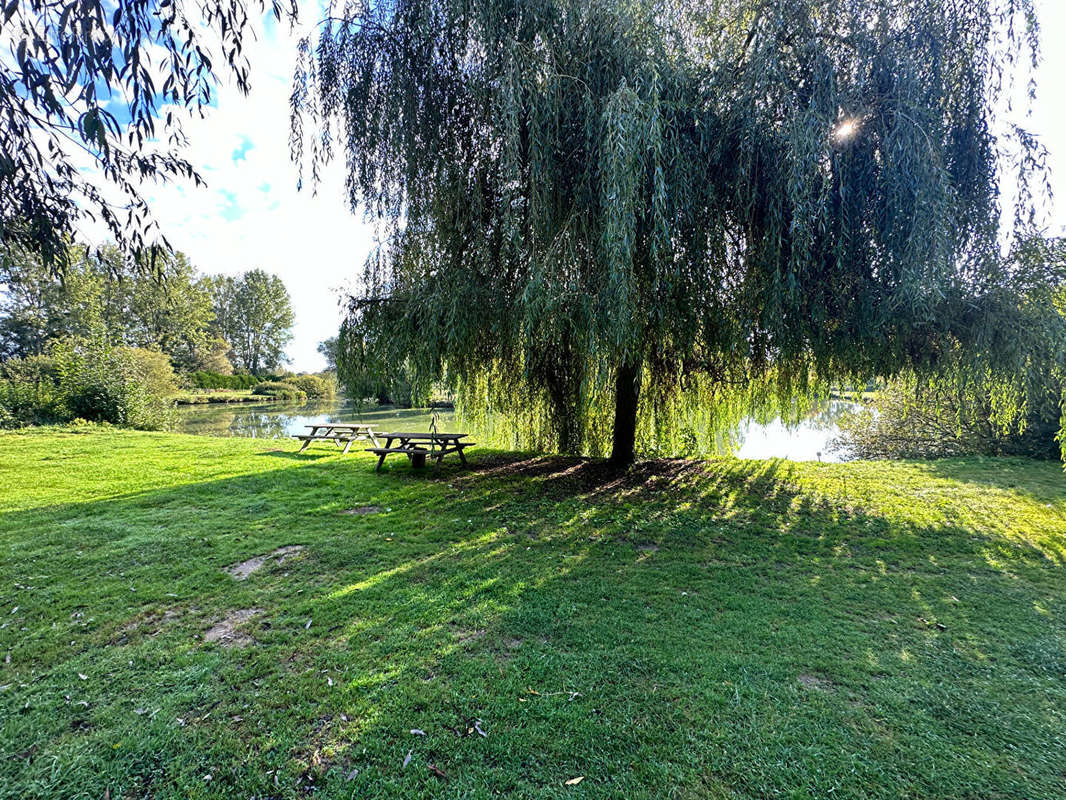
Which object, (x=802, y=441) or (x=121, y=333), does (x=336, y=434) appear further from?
(x=121, y=333)

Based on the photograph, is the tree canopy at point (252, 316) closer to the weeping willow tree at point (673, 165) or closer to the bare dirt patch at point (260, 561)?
the weeping willow tree at point (673, 165)

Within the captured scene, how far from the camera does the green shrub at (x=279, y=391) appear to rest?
→ 99.2 ft

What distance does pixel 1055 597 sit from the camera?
318 cm

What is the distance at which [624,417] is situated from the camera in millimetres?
6609

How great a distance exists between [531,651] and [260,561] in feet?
8.36

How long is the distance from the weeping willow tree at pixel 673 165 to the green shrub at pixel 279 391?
1162 inches

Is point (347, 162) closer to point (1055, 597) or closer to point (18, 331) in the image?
point (1055, 597)

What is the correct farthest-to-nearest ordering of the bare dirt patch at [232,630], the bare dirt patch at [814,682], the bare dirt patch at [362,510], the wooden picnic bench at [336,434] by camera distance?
the wooden picnic bench at [336,434], the bare dirt patch at [362,510], the bare dirt patch at [232,630], the bare dirt patch at [814,682]

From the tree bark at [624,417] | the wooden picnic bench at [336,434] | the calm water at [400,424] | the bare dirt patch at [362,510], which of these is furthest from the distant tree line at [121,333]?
the tree bark at [624,417]

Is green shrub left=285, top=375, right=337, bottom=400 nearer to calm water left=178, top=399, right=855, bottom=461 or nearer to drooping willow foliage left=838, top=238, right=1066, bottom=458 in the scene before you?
calm water left=178, top=399, right=855, bottom=461

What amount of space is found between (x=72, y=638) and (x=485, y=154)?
4775mm

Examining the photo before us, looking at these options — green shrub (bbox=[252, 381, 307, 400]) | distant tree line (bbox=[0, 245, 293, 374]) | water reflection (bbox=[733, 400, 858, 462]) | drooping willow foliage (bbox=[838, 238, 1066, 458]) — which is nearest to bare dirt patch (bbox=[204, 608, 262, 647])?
drooping willow foliage (bbox=[838, 238, 1066, 458])

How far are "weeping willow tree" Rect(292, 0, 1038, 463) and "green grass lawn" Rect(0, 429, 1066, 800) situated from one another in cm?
186

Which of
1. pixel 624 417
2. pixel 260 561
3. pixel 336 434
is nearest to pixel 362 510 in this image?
pixel 260 561
